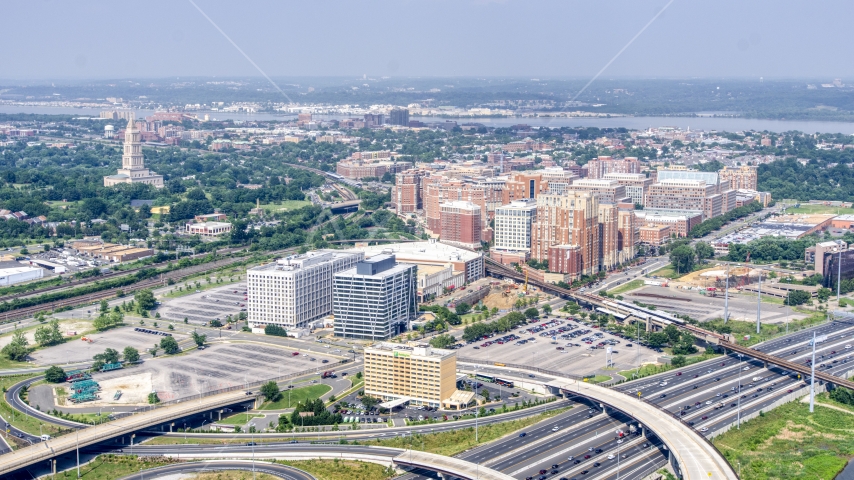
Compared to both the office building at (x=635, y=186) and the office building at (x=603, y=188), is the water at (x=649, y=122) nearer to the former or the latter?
the office building at (x=635, y=186)

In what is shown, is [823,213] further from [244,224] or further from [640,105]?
[640,105]

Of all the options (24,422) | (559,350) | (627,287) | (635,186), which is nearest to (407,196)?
(635,186)

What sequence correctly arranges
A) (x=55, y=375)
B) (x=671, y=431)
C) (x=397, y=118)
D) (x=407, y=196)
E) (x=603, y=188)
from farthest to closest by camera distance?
1. (x=397, y=118)
2. (x=407, y=196)
3. (x=603, y=188)
4. (x=55, y=375)
5. (x=671, y=431)

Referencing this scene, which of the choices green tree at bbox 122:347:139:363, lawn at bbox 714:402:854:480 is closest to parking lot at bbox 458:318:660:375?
lawn at bbox 714:402:854:480

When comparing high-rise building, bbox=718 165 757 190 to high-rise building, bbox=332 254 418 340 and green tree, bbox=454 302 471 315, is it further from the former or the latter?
high-rise building, bbox=332 254 418 340

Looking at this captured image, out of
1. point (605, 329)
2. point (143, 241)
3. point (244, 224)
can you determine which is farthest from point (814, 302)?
point (143, 241)

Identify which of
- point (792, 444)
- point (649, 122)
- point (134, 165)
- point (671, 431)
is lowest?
point (792, 444)

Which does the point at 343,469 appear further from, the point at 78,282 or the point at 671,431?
the point at 78,282
